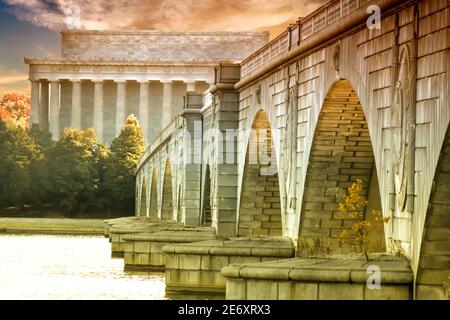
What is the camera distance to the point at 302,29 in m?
31.3

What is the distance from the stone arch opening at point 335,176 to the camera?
29781 millimetres

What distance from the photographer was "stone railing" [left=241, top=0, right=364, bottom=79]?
27.0 meters

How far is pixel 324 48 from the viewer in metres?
28.5

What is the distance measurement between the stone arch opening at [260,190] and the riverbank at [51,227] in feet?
144

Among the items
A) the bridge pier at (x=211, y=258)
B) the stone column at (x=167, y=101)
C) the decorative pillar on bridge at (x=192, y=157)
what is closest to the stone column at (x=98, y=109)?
the stone column at (x=167, y=101)

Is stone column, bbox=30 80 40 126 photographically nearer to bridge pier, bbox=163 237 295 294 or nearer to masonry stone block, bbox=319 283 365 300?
bridge pier, bbox=163 237 295 294

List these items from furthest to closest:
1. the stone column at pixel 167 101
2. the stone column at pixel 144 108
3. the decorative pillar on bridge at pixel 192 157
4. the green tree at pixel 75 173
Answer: the stone column at pixel 144 108 < the stone column at pixel 167 101 < the green tree at pixel 75 173 < the decorative pillar on bridge at pixel 192 157

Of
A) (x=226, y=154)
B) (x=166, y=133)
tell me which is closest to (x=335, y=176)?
(x=226, y=154)

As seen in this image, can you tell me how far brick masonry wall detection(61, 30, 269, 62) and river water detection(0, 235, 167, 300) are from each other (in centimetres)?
6670

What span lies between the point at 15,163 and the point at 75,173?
19.9 feet

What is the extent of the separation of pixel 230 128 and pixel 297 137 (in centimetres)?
1019

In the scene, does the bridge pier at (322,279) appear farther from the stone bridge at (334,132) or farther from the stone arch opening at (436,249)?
the stone bridge at (334,132)

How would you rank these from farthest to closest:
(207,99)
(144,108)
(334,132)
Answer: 1. (144,108)
2. (207,99)
3. (334,132)

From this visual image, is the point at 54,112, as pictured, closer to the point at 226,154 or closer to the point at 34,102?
the point at 34,102
